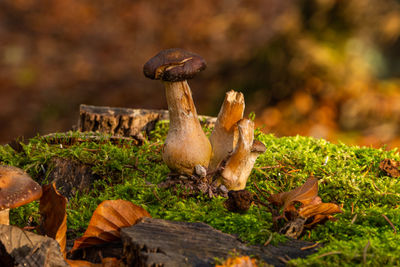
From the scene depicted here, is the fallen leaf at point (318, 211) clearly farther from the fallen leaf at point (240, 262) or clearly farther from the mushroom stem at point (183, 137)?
the mushroom stem at point (183, 137)

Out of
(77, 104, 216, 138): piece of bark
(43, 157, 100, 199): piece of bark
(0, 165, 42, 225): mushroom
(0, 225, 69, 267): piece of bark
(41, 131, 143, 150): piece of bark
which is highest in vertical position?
(77, 104, 216, 138): piece of bark

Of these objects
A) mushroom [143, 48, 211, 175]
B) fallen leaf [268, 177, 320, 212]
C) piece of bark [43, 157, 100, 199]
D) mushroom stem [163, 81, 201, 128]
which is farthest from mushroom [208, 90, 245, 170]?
piece of bark [43, 157, 100, 199]

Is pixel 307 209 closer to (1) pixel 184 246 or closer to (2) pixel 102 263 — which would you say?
(1) pixel 184 246

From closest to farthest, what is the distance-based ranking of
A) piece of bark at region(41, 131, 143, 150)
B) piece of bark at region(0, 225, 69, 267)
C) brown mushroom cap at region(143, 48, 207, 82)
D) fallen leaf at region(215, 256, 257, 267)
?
1. fallen leaf at region(215, 256, 257, 267)
2. piece of bark at region(0, 225, 69, 267)
3. brown mushroom cap at region(143, 48, 207, 82)
4. piece of bark at region(41, 131, 143, 150)

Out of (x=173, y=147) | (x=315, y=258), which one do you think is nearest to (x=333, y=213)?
(x=315, y=258)

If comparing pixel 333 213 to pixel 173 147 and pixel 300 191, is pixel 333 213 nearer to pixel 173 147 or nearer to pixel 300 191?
pixel 300 191

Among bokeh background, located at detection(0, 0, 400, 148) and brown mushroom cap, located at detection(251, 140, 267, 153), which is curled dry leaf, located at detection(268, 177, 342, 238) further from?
bokeh background, located at detection(0, 0, 400, 148)
